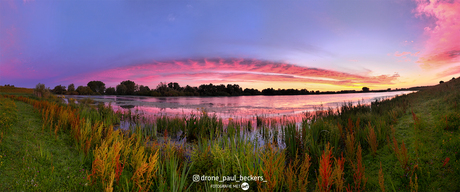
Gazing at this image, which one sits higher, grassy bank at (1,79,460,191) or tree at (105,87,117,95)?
tree at (105,87,117,95)

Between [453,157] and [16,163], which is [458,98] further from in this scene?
[16,163]

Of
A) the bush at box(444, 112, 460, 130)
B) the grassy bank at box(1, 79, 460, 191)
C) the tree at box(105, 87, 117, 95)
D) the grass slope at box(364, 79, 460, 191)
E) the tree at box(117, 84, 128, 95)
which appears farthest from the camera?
the tree at box(105, 87, 117, 95)

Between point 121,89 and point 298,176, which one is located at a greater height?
point 121,89

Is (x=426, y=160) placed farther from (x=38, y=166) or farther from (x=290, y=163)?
(x=38, y=166)

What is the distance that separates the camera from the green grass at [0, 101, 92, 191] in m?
3.85

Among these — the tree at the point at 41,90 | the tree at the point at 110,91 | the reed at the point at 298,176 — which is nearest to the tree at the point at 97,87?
the tree at the point at 110,91

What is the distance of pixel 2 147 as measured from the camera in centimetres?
512

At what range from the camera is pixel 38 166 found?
4512 mm

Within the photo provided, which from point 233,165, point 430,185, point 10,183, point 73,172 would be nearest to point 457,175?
point 430,185

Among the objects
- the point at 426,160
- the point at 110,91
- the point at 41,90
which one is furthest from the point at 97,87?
the point at 426,160

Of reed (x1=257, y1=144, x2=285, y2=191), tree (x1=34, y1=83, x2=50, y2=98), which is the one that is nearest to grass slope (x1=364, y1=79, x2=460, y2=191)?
reed (x1=257, y1=144, x2=285, y2=191)

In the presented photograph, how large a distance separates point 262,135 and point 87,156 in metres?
7.67

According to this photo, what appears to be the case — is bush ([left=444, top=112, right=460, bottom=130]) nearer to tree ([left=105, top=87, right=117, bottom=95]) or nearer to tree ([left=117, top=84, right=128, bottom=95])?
tree ([left=117, top=84, right=128, bottom=95])

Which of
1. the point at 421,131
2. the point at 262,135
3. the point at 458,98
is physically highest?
the point at 458,98
